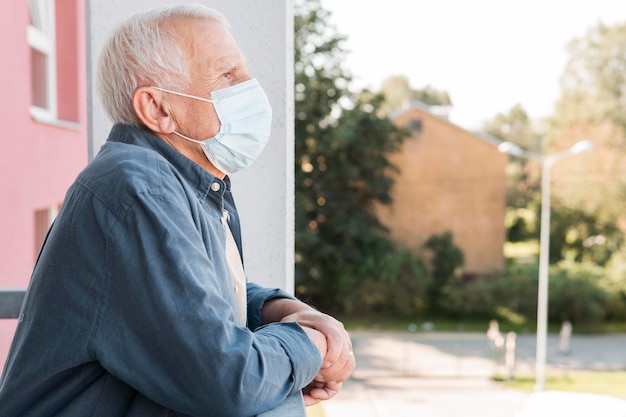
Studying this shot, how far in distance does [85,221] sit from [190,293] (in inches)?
6.0

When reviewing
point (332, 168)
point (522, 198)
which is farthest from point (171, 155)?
point (522, 198)

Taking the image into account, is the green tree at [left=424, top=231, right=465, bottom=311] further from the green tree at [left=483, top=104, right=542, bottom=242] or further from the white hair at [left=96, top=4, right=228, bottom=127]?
the white hair at [left=96, top=4, right=228, bottom=127]

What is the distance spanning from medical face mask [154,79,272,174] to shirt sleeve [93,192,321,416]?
274 mm

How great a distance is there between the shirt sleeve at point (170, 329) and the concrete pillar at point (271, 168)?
743 millimetres

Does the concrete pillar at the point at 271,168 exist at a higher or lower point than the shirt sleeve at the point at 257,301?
higher

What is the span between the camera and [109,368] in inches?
31.0

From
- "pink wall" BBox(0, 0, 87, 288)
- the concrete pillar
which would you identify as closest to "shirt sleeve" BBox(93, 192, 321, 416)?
the concrete pillar

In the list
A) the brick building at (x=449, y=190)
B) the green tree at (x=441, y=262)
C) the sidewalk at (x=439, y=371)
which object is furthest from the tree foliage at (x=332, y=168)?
the sidewalk at (x=439, y=371)

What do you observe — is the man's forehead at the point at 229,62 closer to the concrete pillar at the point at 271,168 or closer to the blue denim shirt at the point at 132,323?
the blue denim shirt at the point at 132,323

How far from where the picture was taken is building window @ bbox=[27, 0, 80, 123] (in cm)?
598

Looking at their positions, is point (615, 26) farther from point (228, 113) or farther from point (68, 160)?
point (228, 113)

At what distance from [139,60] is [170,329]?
1.35 ft

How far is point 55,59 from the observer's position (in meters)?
6.48

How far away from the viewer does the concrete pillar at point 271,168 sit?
1.53 meters
